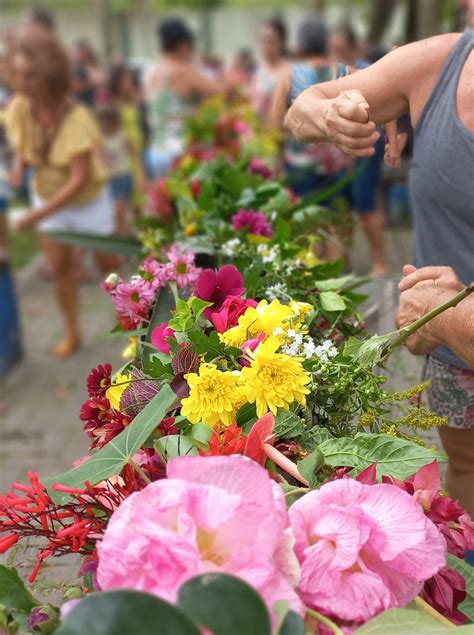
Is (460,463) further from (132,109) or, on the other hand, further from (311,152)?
(132,109)

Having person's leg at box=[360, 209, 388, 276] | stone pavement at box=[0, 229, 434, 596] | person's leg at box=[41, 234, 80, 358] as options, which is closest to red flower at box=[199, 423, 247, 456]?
stone pavement at box=[0, 229, 434, 596]

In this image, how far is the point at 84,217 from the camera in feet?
16.7

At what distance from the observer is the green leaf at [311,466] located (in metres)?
1.05

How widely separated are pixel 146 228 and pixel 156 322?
1.05 m

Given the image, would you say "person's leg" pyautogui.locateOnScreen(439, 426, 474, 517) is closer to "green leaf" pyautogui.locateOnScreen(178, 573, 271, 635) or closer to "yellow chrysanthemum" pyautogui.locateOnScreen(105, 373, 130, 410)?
"yellow chrysanthemum" pyautogui.locateOnScreen(105, 373, 130, 410)

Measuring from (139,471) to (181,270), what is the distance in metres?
0.76

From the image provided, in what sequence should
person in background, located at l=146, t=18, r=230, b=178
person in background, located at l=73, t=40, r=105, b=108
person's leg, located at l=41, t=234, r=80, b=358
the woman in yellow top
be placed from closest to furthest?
the woman in yellow top
person's leg, located at l=41, t=234, r=80, b=358
person in background, located at l=146, t=18, r=230, b=178
person in background, located at l=73, t=40, r=105, b=108

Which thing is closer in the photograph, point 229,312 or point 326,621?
point 326,621

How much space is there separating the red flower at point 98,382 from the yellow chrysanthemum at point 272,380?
26 centimetres

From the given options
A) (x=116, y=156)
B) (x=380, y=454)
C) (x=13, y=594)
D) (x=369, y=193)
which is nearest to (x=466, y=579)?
(x=380, y=454)

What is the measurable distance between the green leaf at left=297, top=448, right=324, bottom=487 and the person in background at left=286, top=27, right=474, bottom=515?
698mm

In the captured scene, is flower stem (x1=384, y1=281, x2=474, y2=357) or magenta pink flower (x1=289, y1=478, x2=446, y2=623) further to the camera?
flower stem (x1=384, y1=281, x2=474, y2=357)

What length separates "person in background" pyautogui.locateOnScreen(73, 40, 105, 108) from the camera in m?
10.8

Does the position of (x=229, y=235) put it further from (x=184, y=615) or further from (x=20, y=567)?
(x=184, y=615)
